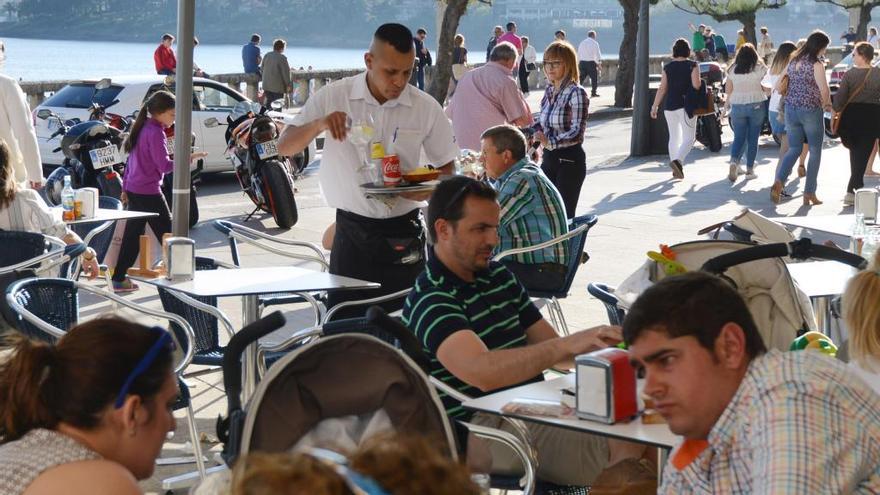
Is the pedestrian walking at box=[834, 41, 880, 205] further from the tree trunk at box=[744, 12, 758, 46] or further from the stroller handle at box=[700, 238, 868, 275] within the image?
the tree trunk at box=[744, 12, 758, 46]

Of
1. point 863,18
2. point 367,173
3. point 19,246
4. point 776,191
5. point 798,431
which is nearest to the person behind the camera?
point 798,431

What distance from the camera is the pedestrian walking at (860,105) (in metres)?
12.6

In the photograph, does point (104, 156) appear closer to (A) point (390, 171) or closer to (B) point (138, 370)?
(A) point (390, 171)

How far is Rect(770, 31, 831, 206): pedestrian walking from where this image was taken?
1295cm

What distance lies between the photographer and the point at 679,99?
626 inches

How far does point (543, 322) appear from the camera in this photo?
463 cm

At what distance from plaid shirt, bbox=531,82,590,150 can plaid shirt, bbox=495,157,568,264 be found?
3150 millimetres

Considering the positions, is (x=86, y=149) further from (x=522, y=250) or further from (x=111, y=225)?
(x=522, y=250)

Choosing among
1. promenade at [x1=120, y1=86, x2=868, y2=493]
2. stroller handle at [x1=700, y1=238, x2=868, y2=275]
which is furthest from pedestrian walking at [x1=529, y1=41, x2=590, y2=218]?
stroller handle at [x1=700, y1=238, x2=868, y2=275]

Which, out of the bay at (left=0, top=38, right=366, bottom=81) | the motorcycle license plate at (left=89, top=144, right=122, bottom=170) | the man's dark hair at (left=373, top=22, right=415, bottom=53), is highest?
the man's dark hair at (left=373, top=22, right=415, bottom=53)

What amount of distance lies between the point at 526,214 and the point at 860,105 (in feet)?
22.1

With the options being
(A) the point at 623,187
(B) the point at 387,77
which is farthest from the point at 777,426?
(A) the point at 623,187

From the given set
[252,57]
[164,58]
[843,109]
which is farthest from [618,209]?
[252,57]

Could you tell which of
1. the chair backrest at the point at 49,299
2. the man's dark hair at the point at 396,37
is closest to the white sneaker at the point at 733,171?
the man's dark hair at the point at 396,37
